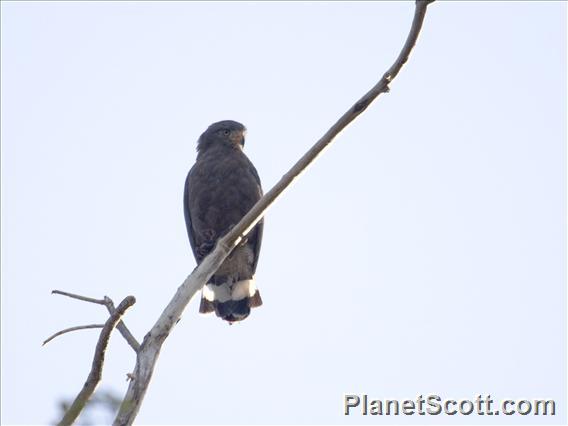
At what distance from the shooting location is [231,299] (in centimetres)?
898

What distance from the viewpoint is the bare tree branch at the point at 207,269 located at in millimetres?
4910

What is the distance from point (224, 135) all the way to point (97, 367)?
6.09m

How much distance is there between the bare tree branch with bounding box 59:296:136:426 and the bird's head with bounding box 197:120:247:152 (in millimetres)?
5596

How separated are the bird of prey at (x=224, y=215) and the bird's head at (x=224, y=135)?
203 mm

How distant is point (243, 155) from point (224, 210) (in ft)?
2.58

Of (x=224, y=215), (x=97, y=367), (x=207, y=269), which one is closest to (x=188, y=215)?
(x=224, y=215)

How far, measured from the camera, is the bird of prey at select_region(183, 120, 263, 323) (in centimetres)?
909

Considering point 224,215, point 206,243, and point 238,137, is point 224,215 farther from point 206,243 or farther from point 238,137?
point 238,137

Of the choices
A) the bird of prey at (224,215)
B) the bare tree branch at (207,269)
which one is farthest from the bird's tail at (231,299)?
the bare tree branch at (207,269)

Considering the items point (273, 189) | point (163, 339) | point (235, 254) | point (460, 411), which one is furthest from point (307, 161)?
point (235, 254)

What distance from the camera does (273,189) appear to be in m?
5.43

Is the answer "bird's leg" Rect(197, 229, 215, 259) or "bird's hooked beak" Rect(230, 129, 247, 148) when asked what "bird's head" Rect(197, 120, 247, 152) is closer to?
"bird's hooked beak" Rect(230, 129, 247, 148)

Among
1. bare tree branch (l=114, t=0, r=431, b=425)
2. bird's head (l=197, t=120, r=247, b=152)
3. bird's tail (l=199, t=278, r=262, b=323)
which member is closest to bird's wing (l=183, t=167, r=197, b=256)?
bird's head (l=197, t=120, r=247, b=152)

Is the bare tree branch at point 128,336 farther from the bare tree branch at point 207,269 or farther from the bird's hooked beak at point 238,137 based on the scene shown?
the bird's hooked beak at point 238,137
